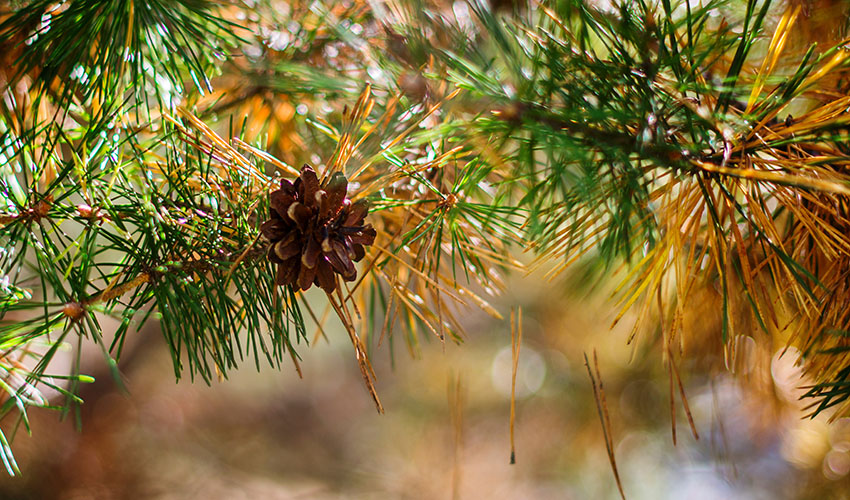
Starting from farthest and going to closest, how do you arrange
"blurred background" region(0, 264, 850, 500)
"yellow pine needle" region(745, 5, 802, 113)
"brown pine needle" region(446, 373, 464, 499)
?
"blurred background" region(0, 264, 850, 500)
"brown pine needle" region(446, 373, 464, 499)
"yellow pine needle" region(745, 5, 802, 113)

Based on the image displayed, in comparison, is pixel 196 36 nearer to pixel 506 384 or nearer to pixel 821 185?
pixel 821 185

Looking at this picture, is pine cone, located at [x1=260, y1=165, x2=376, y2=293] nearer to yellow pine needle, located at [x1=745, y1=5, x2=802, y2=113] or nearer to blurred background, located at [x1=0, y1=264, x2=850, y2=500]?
yellow pine needle, located at [x1=745, y1=5, x2=802, y2=113]

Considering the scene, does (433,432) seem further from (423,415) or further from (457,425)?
(457,425)

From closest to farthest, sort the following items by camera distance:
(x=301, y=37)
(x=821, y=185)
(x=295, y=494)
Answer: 1. (x=821, y=185)
2. (x=301, y=37)
3. (x=295, y=494)

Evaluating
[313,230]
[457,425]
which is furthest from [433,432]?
[313,230]

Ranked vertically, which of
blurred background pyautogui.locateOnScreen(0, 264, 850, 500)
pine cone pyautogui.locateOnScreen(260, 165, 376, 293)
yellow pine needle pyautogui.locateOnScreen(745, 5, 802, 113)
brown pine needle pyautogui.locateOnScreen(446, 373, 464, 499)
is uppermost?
yellow pine needle pyautogui.locateOnScreen(745, 5, 802, 113)

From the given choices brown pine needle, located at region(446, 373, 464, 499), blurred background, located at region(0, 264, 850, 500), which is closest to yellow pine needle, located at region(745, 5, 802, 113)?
brown pine needle, located at region(446, 373, 464, 499)

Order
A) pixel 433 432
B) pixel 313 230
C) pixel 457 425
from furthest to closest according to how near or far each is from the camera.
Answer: pixel 433 432
pixel 457 425
pixel 313 230

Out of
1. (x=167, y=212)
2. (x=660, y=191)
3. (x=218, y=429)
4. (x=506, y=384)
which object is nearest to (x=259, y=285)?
(x=167, y=212)
